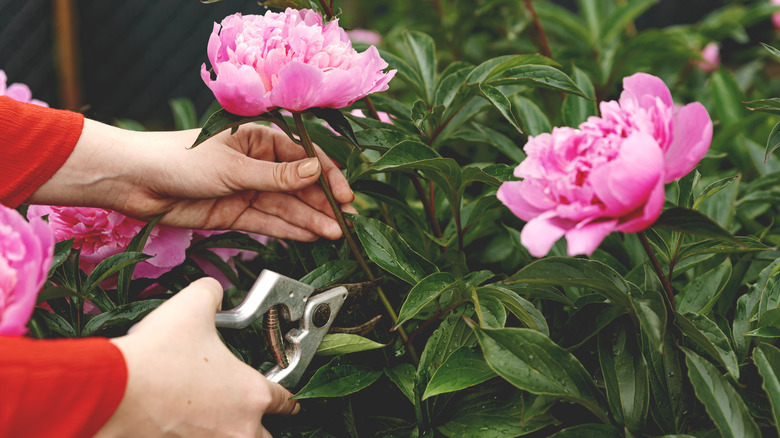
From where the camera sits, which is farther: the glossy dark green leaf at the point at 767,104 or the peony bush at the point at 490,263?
the glossy dark green leaf at the point at 767,104

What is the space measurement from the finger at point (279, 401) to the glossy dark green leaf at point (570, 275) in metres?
0.28

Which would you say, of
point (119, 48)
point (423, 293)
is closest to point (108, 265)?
point (423, 293)

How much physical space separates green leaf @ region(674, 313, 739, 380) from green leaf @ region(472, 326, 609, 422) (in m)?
0.11

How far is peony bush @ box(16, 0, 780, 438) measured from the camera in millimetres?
545

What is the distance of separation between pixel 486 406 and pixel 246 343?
326 mm

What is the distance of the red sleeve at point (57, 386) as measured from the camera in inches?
19.4

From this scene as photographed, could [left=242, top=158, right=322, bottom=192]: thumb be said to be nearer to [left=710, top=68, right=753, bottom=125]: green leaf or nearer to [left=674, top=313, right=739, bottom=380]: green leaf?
[left=674, top=313, right=739, bottom=380]: green leaf

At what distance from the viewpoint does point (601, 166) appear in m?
0.50

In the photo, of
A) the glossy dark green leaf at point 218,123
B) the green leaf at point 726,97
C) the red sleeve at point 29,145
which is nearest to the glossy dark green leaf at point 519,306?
the glossy dark green leaf at point 218,123

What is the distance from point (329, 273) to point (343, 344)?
11 cm

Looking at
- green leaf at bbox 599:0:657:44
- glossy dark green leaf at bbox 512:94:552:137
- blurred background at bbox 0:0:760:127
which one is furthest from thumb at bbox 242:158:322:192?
blurred background at bbox 0:0:760:127

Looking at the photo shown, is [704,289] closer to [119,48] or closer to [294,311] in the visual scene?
[294,311]

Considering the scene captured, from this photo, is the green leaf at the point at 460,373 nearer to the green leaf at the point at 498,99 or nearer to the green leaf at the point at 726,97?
the green leaf at the point at 498,99

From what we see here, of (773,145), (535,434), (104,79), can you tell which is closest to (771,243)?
(773,145)
